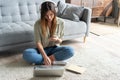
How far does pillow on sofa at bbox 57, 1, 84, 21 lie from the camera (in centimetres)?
312

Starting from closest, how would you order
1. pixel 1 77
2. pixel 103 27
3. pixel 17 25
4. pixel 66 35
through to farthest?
pixel 1 77 → pixel 17 25 → pixel 66 35 → pixel 103 27

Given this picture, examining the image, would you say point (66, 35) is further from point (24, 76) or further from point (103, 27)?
point (103, 27)

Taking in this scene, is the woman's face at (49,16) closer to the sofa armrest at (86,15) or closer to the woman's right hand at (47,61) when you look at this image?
the woman's right hand at (47,61)

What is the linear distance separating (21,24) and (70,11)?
0.87 m

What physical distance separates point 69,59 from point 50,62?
18.4 inches

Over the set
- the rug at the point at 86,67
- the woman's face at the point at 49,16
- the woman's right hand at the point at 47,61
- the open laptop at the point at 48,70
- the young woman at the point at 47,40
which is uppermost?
the woman's face at the point at 49,16

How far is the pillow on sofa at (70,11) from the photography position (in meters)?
3.12

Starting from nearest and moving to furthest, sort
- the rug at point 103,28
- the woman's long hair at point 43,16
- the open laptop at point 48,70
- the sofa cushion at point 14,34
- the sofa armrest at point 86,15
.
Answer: the open laptop at point 48,70
the woman's long hair at point 43,16
the sofa cushion at point 14,34
the sofa armrest at point 86,15
the rug at point 103,28

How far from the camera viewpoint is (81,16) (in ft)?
10.5

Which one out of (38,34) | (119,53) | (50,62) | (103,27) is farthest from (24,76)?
(103,27)

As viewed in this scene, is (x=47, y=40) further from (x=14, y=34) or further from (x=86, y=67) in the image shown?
(x=86, y=67)

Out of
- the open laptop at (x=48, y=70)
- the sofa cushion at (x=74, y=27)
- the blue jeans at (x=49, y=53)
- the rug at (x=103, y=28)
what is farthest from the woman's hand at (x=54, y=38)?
the rug at (x=103, y=28)

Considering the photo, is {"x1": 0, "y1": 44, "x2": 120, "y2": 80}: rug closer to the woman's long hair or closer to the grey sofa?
the grey sofa

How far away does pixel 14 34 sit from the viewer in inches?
97.2
